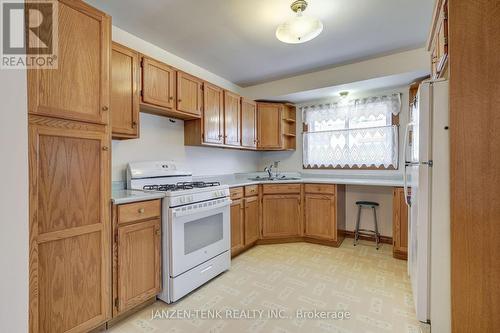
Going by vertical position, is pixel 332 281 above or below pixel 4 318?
below

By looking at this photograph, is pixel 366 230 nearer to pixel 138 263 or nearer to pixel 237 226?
pixel 237 226

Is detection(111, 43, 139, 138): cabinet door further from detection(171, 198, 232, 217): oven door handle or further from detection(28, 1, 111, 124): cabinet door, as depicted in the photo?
detection(171, 198, 232, 217): oven door handle

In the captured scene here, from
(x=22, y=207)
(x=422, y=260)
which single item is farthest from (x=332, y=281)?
(x=22, y=207)

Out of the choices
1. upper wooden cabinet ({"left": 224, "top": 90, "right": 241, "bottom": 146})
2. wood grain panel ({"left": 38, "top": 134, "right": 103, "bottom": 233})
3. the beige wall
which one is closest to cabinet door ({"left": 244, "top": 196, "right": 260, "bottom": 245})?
upper wooden cabinet ({"left": 224, "top": 90, "right": 241, "bottom": 146})

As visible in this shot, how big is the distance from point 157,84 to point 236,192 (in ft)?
4.99

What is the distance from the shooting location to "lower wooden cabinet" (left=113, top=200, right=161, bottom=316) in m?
1.73

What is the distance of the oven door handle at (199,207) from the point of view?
205 cm

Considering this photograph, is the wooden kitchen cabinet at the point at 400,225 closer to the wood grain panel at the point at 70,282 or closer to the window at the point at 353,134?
the window at the point at 353,134

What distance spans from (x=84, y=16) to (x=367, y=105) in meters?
3.50

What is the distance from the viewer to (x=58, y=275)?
1.41 meters

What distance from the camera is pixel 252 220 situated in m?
3.28

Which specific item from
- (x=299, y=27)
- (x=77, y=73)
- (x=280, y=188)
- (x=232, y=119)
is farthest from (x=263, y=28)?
(x=280, y=188)

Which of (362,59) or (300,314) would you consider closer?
(300,314)

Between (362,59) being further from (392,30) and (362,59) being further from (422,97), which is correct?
(422,97)
